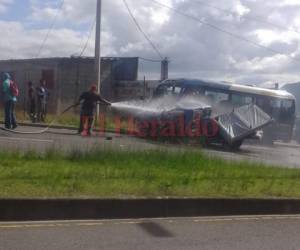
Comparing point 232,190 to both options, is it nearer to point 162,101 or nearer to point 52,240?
point 52,240

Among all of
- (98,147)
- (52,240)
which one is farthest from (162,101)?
(52,240)

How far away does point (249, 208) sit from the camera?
8859mm

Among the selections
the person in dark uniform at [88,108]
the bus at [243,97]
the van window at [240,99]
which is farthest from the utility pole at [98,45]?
the van window at [240,99]

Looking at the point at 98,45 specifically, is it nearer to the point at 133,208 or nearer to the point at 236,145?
the point at 236,145

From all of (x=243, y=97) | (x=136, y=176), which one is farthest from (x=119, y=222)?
(x=243, y=97)

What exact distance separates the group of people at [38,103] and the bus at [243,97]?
551 centimetres

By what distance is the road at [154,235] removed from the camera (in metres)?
6.53

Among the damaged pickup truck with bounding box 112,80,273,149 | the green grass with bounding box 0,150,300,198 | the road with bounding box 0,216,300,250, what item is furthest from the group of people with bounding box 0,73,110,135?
the road with bounding box 0,216,300,250

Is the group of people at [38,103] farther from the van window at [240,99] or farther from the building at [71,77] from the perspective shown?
the building at [71,77]

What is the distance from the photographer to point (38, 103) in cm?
2492

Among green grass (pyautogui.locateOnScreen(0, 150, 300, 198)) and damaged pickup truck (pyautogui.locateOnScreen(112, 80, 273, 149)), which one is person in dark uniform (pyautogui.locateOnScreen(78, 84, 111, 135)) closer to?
damaged pickup truck (pyautogui.locateOnScreen(112, 80, 273, 149))

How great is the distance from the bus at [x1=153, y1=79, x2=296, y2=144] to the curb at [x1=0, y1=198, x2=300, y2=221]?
16.4m

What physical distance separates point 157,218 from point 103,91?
3667 centimetres

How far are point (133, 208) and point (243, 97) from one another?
71.5 ft
